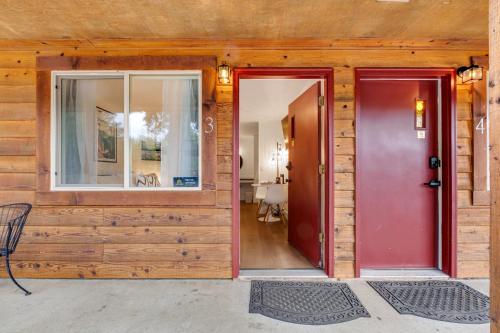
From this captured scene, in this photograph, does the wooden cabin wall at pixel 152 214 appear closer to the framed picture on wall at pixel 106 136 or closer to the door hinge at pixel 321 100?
the door hinge at pixel 321 100

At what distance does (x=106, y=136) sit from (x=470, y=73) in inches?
137

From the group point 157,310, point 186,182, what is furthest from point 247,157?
point 157,310

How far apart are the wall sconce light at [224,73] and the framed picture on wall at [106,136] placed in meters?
1.12

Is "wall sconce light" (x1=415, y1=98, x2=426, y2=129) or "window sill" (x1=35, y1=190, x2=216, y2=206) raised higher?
"wall sconce light" (x1=415, y1=98, x2=426, y2=129)

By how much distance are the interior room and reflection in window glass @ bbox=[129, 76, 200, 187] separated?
1.26 m

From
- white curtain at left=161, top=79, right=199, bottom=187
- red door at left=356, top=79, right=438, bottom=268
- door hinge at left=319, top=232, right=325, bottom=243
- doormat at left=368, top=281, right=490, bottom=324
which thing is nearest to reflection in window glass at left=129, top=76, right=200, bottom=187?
white curtain at left=161, top=79, right=199, bottom=187

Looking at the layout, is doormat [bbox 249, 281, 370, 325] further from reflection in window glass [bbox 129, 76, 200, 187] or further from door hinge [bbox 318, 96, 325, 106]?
door hinge [bbox 318, 96, 325, 106]

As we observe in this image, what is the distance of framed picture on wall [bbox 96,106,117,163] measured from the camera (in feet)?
9.12

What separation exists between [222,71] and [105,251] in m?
2.03

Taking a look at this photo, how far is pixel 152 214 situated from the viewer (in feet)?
8.86

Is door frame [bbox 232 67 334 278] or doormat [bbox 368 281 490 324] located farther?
door frame [bbox 232 67 334 278]

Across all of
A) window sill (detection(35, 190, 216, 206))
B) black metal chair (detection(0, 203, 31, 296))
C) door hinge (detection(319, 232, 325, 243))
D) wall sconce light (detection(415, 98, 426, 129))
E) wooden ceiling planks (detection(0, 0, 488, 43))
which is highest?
wooden ceiling planks (detection(0, 0, 488, 43))

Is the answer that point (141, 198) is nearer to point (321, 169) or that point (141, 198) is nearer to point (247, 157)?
point (321, 169)

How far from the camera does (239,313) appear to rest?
83.9 inches
